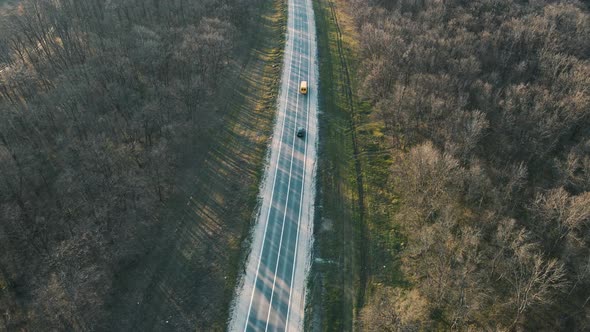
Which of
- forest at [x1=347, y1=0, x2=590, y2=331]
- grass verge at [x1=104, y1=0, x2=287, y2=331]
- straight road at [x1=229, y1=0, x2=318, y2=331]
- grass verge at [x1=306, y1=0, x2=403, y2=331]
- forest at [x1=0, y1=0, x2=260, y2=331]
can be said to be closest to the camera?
forest at [x1=347, y1=0, x2=590, y2=331]

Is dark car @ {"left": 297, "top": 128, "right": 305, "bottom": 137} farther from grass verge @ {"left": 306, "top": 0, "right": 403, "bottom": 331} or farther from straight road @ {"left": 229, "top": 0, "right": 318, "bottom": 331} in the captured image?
grass verge @ {"left": 306, "top": 0, "right": 403, "bottom": 331}

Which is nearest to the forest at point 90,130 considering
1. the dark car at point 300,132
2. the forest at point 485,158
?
the dark car at point 300,132

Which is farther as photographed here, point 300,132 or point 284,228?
point 300,132

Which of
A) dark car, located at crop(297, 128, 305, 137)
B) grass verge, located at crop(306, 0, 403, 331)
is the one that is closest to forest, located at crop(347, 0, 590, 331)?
grass verge, located at crop(306, 0, 403, 331)

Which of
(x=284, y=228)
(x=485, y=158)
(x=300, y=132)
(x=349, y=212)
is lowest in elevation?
(x=284, y=228)

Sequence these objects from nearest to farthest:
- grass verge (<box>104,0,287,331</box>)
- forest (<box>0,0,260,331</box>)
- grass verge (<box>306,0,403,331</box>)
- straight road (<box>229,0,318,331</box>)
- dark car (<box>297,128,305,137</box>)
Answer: grass verge (<box>104,0,287,331</box>)
straight road (<box>229,0,318,331</box>)
forest (<box>0,0,260,331</box>)
grass verge (<box>306,0,403,331</box>)
dark car (<box>297,128,305,137</box>)

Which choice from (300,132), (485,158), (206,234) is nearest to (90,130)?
(206,234)

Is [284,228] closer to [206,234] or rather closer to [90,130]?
[206,234]

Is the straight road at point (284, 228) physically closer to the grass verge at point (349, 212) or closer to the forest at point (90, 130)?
the grass verge at point (349, 212)
